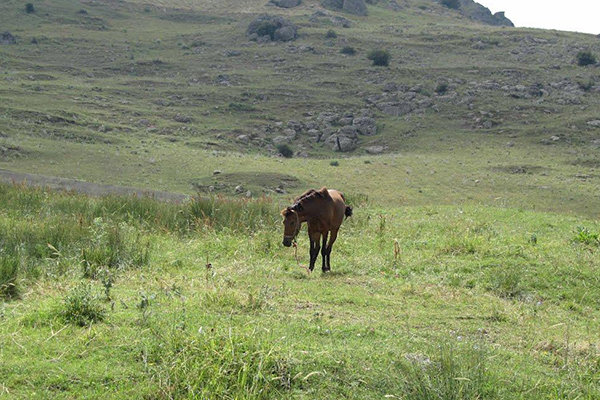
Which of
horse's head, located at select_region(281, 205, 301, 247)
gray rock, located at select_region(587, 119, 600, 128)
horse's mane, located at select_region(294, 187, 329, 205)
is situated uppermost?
gray rock, located at select_region(587, 119, 600, 128)

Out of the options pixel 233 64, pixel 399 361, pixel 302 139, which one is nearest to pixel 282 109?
pixel 302 139

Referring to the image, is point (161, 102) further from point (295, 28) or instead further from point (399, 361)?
point (399, 361)

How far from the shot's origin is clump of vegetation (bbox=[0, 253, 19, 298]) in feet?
24.8

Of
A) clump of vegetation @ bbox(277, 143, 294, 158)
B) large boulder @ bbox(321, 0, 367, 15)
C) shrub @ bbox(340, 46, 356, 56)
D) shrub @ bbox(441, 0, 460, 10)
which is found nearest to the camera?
clump of vegetation @ bbox(277, 143, 294, 158)

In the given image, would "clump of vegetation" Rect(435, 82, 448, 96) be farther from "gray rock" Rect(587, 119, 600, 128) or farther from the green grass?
the green grass

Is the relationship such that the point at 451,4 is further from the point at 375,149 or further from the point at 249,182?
the point at 249,182

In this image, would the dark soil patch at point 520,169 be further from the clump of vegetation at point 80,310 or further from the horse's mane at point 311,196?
the clump of vegetation at point 80,310

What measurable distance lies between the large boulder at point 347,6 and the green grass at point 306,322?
250ft

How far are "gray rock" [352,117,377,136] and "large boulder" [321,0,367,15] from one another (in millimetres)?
44526

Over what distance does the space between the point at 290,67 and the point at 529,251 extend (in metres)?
47.4

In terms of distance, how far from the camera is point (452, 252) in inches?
465

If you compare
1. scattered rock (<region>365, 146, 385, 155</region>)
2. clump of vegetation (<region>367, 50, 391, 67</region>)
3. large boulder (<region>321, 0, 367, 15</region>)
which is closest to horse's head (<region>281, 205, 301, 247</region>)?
scattered rock (<region>365, 146, 385, 155</region>)

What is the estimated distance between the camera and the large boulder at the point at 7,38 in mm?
57938

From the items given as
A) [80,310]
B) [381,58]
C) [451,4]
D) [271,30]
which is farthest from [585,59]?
[80,310]
